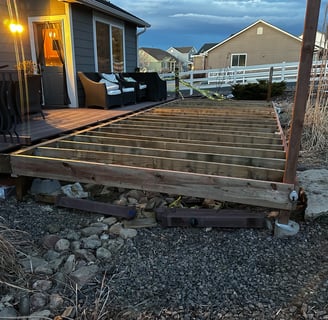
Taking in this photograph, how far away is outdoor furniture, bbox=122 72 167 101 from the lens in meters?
7.17

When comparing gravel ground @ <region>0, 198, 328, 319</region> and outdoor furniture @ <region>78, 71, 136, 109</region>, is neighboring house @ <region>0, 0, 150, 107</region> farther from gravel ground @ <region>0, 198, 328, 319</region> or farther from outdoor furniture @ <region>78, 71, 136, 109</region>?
gravel ground @ <region>0, 198, 328, 319</region>

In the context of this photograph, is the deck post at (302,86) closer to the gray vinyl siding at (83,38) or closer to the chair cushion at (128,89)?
the chair cushion at (128,89)

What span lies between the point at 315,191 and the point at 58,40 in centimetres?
540

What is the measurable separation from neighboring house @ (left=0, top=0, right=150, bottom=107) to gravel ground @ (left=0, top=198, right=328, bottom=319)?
431cm

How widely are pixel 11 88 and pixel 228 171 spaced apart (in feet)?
8.21

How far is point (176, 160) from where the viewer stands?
2.62m

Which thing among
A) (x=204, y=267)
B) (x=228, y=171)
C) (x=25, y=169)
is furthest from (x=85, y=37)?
(x=204, y=267)

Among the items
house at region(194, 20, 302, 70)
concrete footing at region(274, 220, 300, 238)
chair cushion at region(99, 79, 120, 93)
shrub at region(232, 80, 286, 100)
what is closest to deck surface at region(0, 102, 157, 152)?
chair cushion at region(99, 79, 120, 93)

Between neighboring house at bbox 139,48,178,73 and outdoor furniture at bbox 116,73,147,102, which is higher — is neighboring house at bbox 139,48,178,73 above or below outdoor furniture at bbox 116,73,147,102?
above

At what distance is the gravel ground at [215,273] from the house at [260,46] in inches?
778

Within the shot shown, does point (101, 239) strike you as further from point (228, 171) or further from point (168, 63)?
point (168, 63)

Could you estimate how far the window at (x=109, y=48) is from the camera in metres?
6.79

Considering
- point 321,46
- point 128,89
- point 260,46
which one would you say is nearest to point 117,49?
point 128,89

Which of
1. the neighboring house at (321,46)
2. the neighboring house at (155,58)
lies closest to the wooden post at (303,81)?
the neighboring house at (321,46)
